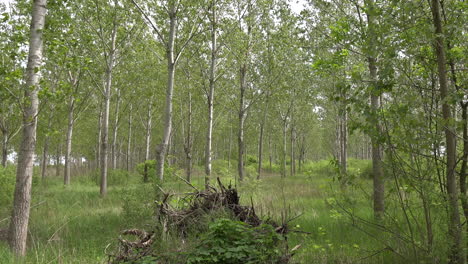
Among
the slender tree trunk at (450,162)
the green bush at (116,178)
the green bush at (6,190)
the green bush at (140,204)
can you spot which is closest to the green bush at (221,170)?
the green bush at (140,204)

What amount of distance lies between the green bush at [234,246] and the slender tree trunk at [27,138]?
3402mm

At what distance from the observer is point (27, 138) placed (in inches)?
205

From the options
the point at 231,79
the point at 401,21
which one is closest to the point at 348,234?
the point at 401,21

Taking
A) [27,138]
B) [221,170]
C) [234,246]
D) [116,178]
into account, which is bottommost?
[116,178]

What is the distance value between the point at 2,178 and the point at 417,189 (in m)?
10.3

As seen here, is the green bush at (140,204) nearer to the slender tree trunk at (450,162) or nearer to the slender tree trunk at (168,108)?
the slender tree trunk at (168,108)

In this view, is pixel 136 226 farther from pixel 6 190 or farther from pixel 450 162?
pixel 6 190

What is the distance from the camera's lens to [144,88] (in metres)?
18.8

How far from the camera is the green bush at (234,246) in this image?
3.10 m

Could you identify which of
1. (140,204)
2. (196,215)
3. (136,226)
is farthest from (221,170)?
(196,215)

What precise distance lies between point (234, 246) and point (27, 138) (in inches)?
155

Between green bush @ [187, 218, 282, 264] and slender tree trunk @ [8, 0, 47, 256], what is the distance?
3.40 meters

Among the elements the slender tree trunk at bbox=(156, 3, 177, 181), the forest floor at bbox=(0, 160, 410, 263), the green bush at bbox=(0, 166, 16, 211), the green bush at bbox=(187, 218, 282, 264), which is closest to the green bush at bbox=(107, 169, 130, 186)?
the forest floor at bbox=(0, 160, 410, 263)

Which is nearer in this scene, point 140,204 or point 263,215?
point 263,215
